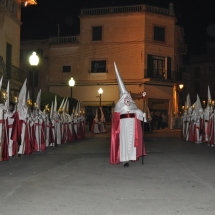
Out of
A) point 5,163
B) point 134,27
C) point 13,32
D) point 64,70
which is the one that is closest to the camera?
point 5,163

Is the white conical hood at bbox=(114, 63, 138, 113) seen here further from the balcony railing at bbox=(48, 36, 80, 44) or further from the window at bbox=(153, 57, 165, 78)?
the balcony railing at bbox=(48, 36, 80, 44)

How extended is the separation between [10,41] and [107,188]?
22.7m

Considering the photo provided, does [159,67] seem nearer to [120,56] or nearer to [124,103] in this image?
[120,56]

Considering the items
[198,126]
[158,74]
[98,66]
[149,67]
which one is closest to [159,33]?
[149,67]

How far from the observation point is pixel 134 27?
131 ft

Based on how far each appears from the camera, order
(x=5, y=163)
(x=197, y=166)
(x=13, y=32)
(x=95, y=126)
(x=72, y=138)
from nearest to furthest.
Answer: (x=197, y=166), (x=5, y=163), (x=72, y=138), (x=13, y=32), (x=95, y=126)

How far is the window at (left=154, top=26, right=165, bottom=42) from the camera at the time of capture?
40.5 metres

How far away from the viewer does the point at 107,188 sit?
293 inches

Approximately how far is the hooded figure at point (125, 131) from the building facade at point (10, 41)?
15.9 meters

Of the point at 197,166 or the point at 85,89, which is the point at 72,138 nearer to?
the point at 197,166

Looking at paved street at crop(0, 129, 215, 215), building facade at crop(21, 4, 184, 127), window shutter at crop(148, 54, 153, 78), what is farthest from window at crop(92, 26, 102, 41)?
paved street at crop(0, 129, 215, 215)

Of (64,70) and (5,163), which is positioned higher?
(64,70)

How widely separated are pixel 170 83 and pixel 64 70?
11.7 metres

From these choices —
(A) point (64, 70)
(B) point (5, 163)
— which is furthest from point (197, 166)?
(A) point (64, 70)
